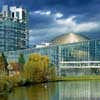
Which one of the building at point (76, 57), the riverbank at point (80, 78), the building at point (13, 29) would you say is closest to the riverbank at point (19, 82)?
the riverbank at point (80, 78)

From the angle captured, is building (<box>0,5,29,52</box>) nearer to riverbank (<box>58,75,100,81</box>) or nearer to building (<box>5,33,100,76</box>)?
building (<box>5,33,100,76</box>)

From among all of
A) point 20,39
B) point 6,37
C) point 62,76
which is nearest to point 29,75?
point 62,76

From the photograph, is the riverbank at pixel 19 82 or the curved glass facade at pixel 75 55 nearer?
the riverbank at pixel 19 82

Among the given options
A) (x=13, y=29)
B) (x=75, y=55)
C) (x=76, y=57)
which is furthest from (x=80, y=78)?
(x=13, y=29)

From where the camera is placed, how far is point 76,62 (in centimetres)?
7369

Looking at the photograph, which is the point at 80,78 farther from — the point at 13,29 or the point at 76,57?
the point at 13,29

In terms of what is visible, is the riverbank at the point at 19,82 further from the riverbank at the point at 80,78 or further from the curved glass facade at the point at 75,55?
the curved glass facade at the point at 75,55

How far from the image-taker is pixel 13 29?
10744cm

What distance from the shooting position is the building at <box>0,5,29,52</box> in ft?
339

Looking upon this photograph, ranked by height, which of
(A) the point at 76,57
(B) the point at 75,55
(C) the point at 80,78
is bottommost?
(C) the point at 80,78

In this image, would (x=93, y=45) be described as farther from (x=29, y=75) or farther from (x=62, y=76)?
(x=29, y=75)

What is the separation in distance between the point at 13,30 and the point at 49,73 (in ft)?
143

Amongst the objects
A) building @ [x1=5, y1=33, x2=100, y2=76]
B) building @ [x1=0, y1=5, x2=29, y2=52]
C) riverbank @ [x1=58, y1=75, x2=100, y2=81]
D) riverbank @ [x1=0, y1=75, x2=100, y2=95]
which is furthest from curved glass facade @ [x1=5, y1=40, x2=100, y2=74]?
building @ [x1=0, y1=5, x2=29, y2=52]

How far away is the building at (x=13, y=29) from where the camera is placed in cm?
10321
